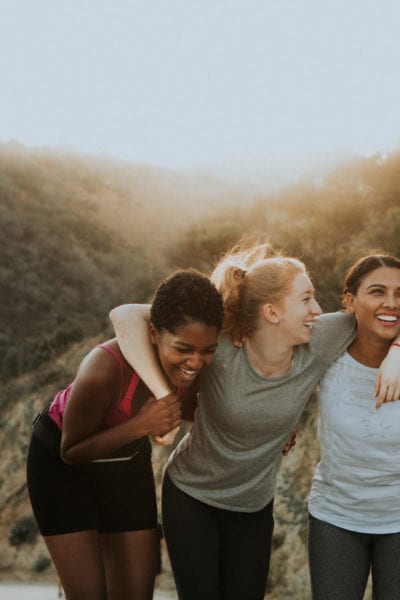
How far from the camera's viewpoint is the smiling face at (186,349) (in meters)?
2.80

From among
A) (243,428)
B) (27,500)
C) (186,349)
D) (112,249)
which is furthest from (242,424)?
(112,249)

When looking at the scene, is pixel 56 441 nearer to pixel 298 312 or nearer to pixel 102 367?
pixel 102 367

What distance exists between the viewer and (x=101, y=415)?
9.42 ft

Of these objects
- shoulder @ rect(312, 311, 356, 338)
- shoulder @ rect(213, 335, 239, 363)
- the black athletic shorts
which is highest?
shoulder @ rect(312, 311, 356, 338)

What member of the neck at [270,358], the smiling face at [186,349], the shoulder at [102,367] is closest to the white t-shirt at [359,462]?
the neck at [270,358]

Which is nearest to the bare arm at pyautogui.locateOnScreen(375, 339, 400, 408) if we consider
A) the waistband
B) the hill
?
the waistband

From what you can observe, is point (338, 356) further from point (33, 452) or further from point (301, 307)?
point (33, 452)

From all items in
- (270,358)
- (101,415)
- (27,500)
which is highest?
(270,358)

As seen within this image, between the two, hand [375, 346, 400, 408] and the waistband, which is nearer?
hand [375, 346, 400, 408]

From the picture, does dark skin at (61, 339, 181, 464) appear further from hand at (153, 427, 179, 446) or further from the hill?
the hill

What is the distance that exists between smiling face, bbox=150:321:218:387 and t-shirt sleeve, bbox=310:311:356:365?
48cm

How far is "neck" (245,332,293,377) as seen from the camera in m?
3.05

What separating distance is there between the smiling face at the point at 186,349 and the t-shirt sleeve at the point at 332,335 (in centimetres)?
48

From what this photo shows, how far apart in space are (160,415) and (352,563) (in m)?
0.95
